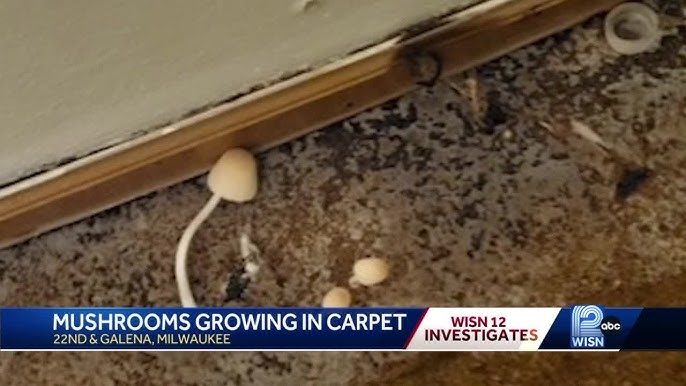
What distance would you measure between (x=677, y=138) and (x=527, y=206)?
164 millimetres

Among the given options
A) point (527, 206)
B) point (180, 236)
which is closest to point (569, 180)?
point (527, 206)

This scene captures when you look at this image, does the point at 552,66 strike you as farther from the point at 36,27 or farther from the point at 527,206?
the point at 36,27

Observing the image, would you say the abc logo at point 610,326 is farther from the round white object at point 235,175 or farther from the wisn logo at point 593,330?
the round white object at point 235,175

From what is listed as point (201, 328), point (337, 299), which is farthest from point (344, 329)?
point (201, 328)

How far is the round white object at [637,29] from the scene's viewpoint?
110 centimetres

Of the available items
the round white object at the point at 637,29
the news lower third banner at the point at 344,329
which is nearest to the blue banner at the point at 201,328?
the news lower third banner at the point at 344,329

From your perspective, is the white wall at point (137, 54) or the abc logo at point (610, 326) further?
the abc logo at point (610, 326)

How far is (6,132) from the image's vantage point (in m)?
0.92

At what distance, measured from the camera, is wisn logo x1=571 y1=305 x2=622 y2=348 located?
105cm

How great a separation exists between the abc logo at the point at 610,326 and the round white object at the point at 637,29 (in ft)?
0.89

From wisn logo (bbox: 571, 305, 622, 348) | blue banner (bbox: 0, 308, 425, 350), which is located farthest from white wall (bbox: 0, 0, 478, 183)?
wisn logo (bbox: 571, 305, 622, 348)

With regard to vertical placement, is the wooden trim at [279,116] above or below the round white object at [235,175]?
above

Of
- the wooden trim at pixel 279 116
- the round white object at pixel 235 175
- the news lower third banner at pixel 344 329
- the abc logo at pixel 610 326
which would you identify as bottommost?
the abc logo at pixel 610 326

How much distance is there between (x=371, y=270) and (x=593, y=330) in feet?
0.73
